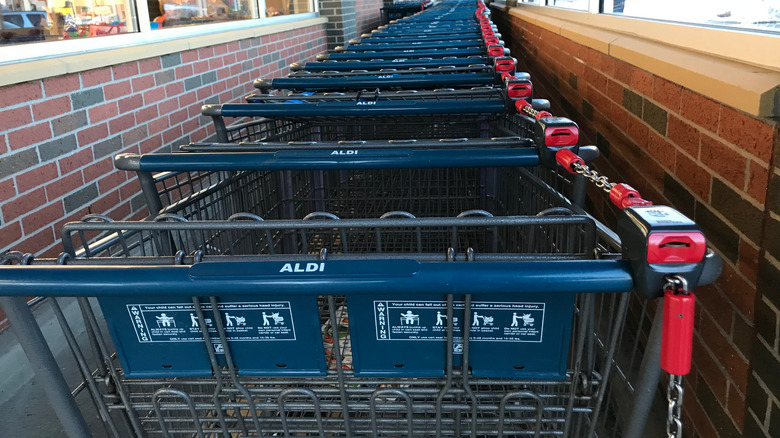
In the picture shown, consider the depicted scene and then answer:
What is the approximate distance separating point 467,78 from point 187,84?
2.32 metres

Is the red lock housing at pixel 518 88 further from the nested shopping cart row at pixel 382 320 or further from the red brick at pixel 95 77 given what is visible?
the red brick at pixel 95 77

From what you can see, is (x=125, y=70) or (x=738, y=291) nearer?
(x=738, y=291)

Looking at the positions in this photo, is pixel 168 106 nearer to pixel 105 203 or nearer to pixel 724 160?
pixel 105 203

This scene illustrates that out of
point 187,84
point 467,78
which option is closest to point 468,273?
point 467,78

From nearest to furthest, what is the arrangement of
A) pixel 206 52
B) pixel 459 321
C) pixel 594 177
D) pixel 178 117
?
pixel 459 321
pixel 594 177
pixel 178 117
pixel 206 52

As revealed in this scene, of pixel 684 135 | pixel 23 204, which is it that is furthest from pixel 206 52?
pixel 684 135

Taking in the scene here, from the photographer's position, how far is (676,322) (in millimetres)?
917

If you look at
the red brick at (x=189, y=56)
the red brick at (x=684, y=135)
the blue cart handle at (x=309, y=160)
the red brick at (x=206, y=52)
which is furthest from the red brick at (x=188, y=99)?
the red brick at (x=684, y=135)

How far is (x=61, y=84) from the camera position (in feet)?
10.00

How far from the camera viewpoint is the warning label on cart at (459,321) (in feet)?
3.71

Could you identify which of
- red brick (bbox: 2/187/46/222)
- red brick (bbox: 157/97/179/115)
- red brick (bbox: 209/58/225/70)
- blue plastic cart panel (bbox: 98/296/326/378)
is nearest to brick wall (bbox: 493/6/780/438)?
blue plastic cart panel (bbox: 98/296/326/378)

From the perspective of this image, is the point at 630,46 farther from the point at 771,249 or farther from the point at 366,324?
the point at 366,324

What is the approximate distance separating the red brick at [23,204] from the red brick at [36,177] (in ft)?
0.09

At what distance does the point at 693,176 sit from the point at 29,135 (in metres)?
2.77
